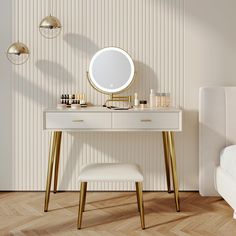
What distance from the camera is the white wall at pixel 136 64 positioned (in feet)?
11.1

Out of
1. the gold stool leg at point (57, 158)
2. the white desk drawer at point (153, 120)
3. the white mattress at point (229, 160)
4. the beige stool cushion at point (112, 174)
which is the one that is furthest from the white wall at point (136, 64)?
the beige stool cushion at point (112, 174)

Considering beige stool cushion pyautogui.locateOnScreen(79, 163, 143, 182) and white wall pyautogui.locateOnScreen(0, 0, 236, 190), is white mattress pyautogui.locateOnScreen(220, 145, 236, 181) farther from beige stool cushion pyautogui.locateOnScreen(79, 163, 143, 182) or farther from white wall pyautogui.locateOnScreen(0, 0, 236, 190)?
beige stool cushion pyautogui.locateOnScreen(79, 163, 143, 182)

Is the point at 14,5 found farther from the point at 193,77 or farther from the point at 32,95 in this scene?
the point at 193,77

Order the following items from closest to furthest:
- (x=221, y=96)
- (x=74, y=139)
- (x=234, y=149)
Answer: (x=234, y=149) → (x=221, y=96) → (x=74, y=139)

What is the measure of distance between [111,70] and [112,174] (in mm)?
1127

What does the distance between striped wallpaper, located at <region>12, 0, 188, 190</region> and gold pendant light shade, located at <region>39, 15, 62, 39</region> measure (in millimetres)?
44

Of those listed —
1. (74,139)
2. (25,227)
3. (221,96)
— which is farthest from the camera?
(74,139)

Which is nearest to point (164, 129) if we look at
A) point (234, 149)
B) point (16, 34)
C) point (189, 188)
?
point (234, 149)

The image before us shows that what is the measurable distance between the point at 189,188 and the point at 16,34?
2004 millimetres

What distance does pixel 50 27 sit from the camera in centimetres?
320

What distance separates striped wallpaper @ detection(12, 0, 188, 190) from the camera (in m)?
3.38

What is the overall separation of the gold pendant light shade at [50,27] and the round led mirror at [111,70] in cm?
39

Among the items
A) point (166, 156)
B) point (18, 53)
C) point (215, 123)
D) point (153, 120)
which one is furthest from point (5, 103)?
point (215, 123)

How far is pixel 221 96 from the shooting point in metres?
3.23
